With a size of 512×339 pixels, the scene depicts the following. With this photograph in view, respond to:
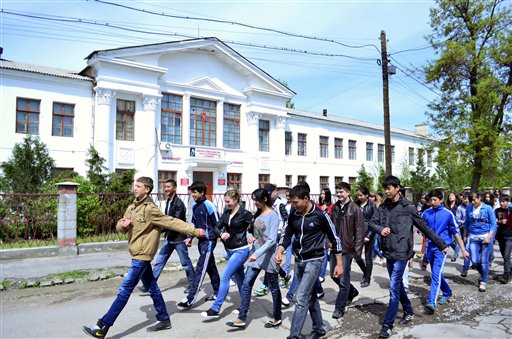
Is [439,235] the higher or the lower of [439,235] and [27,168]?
the lower

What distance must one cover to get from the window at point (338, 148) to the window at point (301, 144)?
3.40m

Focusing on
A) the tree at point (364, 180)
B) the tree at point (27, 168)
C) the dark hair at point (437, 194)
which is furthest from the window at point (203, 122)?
the dark hair at point (437, 194)

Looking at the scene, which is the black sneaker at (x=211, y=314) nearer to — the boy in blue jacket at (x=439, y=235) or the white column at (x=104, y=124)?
the boy in blue jacket at (x=439, y=235)

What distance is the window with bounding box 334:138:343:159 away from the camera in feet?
105

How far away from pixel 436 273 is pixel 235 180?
20137mm

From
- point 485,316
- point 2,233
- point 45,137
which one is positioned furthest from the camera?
point 45,137

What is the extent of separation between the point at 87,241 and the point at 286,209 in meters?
6.72

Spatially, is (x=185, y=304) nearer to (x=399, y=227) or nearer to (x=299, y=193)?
(x=299, y=193)

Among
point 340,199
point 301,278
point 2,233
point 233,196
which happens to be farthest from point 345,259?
point 2,233

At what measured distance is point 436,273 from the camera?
19.3 feet

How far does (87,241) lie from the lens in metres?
11.6

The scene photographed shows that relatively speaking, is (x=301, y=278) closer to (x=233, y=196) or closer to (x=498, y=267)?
(x=233, y=196)

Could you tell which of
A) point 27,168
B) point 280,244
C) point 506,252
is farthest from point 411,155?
point 280,244

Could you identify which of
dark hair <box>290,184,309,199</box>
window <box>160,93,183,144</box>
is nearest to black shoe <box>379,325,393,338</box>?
dark hair <box>290,184,309,199</box>
